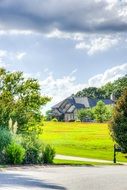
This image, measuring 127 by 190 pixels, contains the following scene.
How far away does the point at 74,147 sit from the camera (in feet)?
182

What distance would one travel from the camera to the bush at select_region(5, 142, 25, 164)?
1036 inches

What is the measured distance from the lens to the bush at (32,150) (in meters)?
27.7

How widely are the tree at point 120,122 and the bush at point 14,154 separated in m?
24.6

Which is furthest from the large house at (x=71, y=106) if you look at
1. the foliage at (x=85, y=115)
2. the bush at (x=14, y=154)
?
the bush at (x=14, y=154)

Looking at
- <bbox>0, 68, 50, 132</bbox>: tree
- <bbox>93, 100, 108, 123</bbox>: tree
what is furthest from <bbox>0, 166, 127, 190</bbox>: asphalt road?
<bbox>93, 100, 108, 123</bbox>: tree

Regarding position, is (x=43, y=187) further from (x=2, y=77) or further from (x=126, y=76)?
(x=126, y=76)

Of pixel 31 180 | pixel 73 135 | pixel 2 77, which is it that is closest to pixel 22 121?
pixel 2 77

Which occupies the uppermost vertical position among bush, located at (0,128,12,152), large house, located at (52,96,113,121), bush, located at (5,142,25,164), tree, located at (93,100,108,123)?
large house, located at (52,96,113,121)

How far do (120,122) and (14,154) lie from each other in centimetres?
2609

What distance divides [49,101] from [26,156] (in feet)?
32.5

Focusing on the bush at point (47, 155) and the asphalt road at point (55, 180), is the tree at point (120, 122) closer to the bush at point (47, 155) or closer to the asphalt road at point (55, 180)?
the bush at point (47, 155)

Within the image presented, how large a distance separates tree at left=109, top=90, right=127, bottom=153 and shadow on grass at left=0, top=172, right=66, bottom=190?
31132 millimetres

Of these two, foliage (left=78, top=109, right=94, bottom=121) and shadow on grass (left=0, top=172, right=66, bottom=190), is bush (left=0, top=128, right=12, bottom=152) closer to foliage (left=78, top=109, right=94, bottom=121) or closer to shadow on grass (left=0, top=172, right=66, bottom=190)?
shadow on grass (left=0, top=172, right=66, bottom=190)

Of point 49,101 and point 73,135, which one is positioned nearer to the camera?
point 49,101
